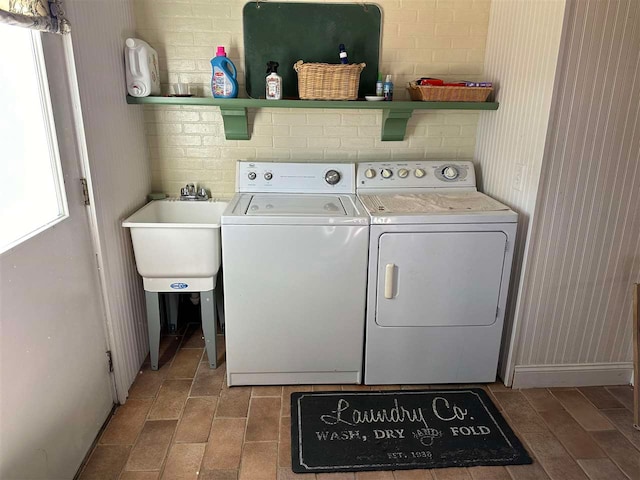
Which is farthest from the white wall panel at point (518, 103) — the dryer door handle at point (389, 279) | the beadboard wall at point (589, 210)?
the dryer door handle at point (389, 279)

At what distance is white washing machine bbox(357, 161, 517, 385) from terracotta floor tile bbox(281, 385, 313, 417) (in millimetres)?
320

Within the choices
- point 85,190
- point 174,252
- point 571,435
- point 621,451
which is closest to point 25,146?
point 85,190

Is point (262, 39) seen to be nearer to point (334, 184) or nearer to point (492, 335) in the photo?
point (334, 184)

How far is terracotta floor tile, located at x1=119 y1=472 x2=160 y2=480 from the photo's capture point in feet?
5.59

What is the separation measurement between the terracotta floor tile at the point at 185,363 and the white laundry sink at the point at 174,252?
465 mm

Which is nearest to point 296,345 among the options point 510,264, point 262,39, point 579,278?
point 510,264

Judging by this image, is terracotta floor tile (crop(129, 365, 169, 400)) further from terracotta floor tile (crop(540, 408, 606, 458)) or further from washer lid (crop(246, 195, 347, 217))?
terracotta floor tile (crop(540, 408, 606, 458))

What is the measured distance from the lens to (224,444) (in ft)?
6.20

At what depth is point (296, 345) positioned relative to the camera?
2.20 meters

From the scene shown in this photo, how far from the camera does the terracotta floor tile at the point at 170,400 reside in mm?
2057

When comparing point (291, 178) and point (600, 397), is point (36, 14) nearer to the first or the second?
point (291, 178)

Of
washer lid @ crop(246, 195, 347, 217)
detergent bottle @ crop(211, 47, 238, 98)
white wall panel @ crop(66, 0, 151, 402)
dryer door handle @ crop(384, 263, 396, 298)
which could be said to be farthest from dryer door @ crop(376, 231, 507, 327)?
white wall panel @ crop(66, 0, 151, 402)

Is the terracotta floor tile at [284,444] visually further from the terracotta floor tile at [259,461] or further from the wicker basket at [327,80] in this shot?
the wicker basket at [327,80]

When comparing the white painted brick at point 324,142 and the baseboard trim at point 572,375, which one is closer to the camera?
the baseboard trim at point 572,375
